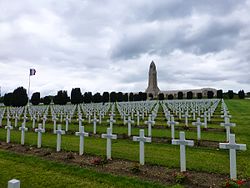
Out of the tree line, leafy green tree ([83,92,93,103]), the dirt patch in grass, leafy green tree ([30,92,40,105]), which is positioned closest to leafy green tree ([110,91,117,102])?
the tree line

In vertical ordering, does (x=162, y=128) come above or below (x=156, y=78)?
below

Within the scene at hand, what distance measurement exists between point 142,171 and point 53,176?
6.01 feet

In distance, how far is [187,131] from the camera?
402 inches

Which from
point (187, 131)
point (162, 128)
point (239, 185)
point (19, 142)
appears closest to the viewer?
point (239, 185)

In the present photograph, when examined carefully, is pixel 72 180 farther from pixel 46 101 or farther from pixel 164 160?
pixel 46 101

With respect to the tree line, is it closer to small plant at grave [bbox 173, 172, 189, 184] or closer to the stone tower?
the stone tower

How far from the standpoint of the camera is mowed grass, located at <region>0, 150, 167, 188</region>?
4250 mm

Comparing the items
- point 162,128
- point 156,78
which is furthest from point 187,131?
point 156,78

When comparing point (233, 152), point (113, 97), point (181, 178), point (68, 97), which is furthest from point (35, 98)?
point (233, 152)

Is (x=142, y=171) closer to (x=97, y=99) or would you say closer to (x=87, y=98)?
(x=87, y=98)

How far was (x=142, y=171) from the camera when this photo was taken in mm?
4930

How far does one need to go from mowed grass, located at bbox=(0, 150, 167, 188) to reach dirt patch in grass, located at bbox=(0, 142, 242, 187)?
29 centimetres

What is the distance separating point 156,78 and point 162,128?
56051 millimetres

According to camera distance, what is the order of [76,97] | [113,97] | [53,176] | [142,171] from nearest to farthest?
1. [53,176]
2. [142,171]
3. [76,97]
4. [113,97]
